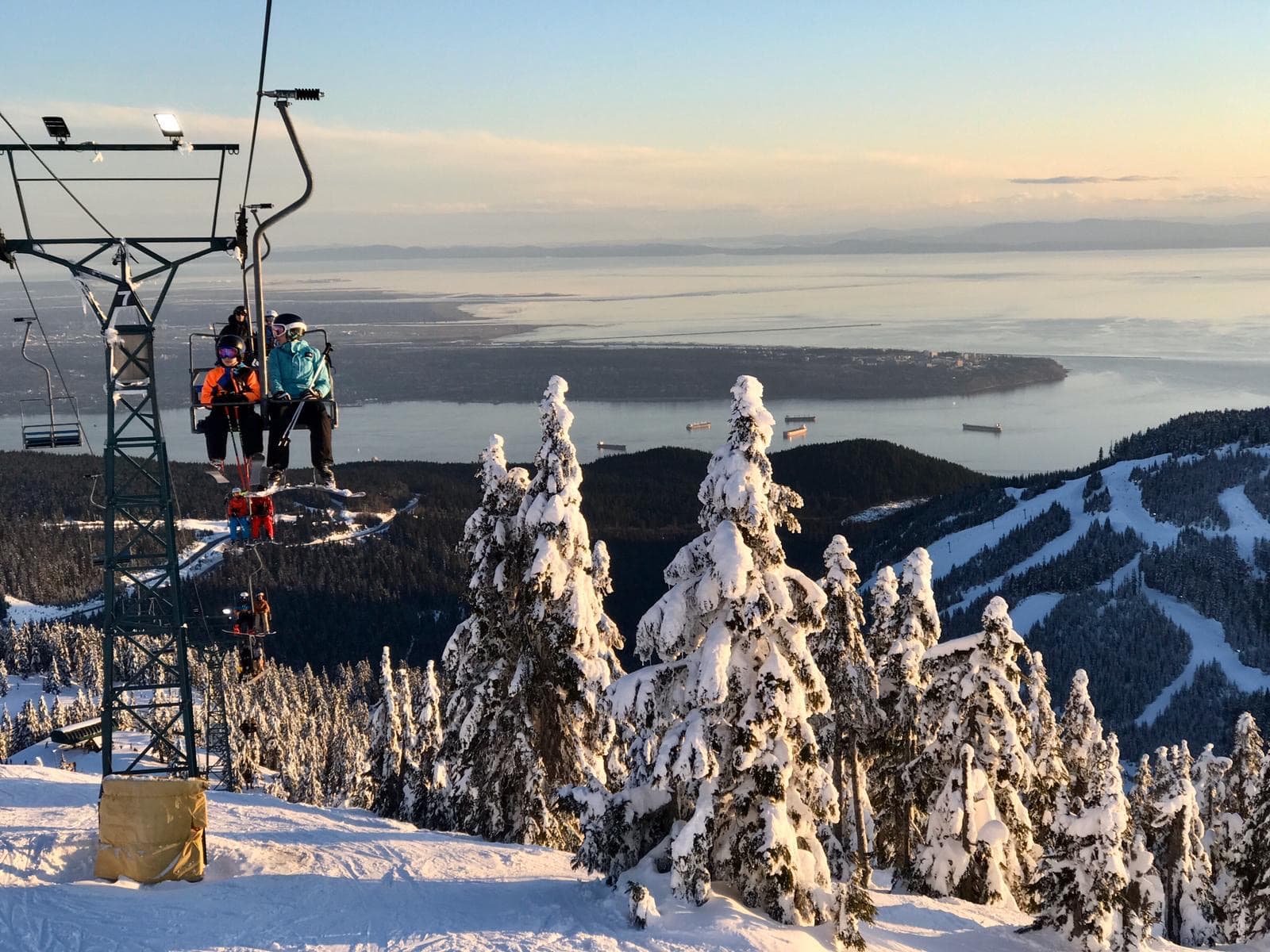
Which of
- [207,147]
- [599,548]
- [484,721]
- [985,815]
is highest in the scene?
[207,147]

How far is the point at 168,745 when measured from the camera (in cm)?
2203

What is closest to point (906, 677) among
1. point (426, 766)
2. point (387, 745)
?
point (426, 766)

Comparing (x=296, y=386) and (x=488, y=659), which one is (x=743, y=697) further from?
(x=488, y=659)

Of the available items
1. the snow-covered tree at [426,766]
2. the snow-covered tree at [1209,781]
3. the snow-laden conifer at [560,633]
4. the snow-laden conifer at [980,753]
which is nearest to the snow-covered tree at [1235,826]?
the snow-covered tree at [1209,781]

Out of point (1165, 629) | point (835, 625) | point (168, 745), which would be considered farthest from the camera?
point (1165, 629)

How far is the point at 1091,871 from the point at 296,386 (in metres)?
16.5

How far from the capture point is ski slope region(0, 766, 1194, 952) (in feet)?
52.6

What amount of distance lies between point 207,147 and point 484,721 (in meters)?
14.0

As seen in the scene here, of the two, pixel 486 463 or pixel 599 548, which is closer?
pixel 486 463

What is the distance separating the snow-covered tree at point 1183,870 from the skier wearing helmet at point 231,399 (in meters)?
27.5

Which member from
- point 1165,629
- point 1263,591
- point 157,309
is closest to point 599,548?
point 157,309

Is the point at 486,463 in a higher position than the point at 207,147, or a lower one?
lower

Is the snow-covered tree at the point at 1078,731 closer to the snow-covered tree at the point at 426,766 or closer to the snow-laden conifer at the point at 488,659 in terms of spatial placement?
the snow-laden conifer at the point at 488,659

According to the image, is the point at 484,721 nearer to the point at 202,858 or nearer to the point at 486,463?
the point at 486,463
